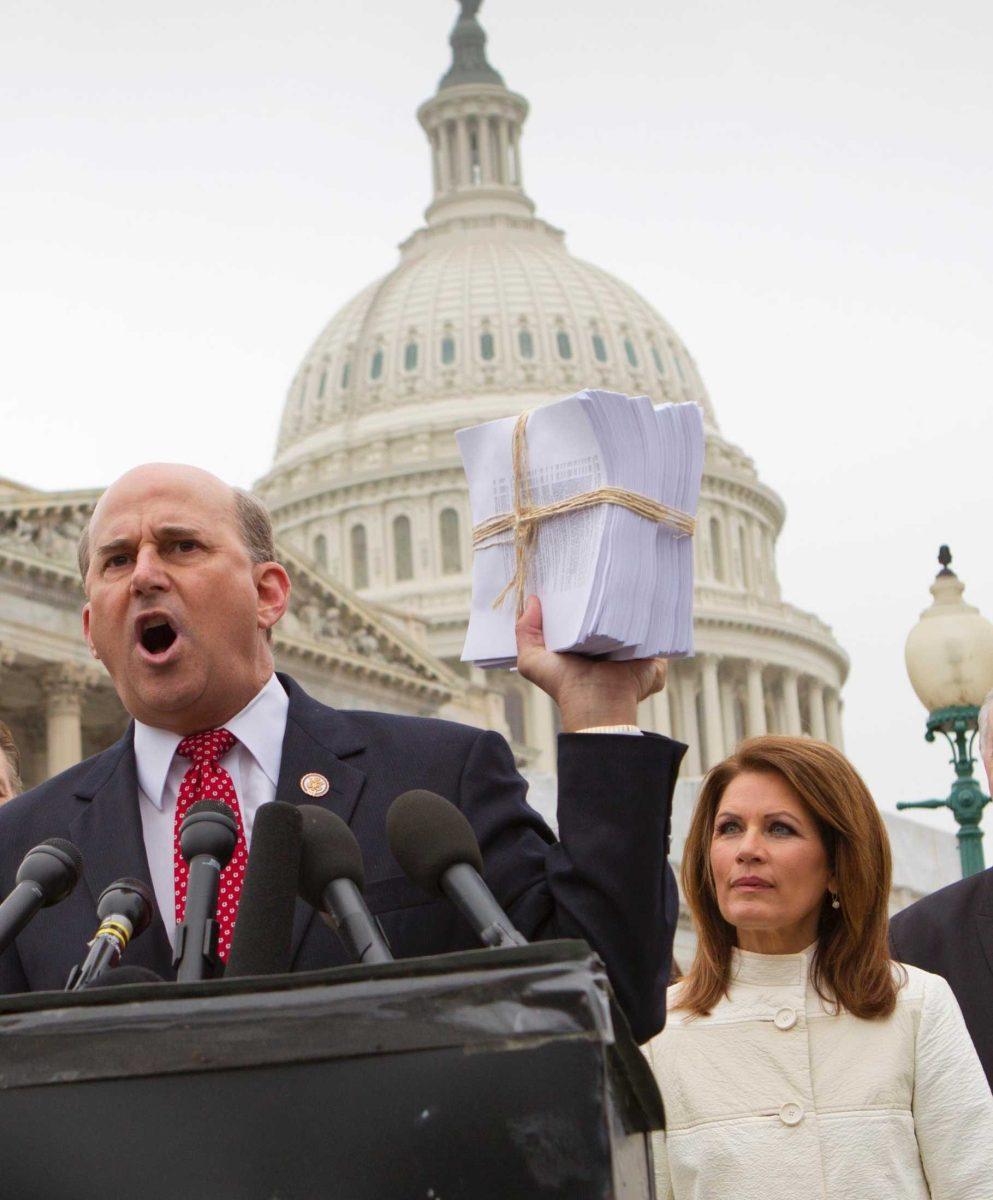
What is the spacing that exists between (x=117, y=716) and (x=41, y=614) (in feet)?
23.1

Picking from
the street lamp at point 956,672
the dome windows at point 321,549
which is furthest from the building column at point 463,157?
the street lamp at point 956,672

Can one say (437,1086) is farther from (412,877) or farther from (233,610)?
(233,610)

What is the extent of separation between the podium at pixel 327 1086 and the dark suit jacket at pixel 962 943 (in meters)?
3.27

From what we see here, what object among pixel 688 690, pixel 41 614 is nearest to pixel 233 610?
pixel 41 614

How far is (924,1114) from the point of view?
4219 millimetres

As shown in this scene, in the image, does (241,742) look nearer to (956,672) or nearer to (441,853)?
(441,853)

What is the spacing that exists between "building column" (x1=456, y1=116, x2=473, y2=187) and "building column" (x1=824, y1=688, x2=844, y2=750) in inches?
1110

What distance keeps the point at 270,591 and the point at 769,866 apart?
1540 millimetres

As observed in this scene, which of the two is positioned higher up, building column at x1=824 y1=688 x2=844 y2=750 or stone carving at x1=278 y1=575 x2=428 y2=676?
building column at x1=824 y1=688 x2=844 y2=750

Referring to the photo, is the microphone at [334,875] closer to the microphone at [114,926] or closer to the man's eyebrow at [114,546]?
the microphone at [114,926]

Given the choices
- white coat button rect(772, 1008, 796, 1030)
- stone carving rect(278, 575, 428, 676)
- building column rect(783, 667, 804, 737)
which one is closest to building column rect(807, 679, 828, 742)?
building column rect(783, 667, 804, 737)

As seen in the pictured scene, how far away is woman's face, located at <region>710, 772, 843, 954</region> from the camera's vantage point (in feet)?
14.9

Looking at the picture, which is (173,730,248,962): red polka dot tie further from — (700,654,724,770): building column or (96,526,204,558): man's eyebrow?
(700,654,724,770): building column

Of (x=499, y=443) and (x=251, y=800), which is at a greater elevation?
(x=499, y=443)
